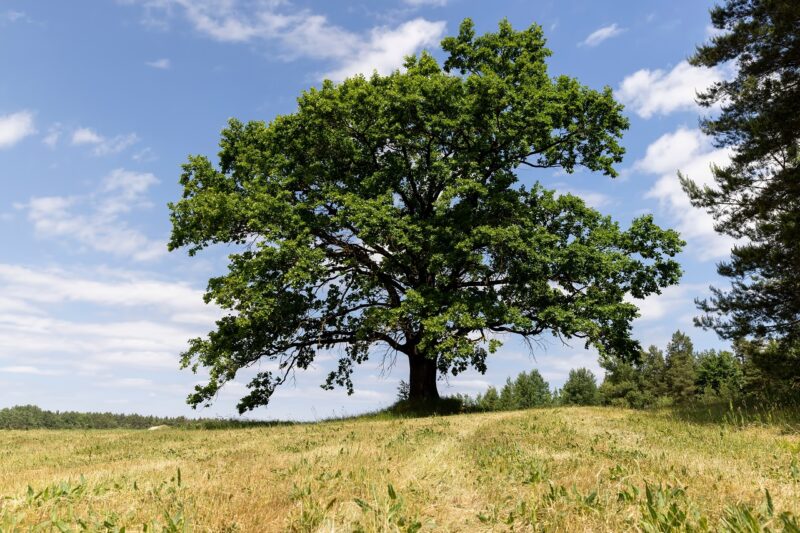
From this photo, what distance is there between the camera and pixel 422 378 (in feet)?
82.7

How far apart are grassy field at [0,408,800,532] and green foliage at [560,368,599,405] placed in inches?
3626

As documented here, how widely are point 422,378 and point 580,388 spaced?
83.6m

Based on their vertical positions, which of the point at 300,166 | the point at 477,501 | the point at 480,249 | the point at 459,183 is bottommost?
the point at 477,501

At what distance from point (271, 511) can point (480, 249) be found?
18345 mm

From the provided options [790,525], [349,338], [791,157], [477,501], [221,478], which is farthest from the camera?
[349,338]

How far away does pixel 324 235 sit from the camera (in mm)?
23812

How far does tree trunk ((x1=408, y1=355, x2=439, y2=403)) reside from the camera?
2500 cm

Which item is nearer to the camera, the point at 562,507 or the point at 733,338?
the point at 562,507

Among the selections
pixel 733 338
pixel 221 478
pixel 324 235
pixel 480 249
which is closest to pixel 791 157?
pixel 733 338

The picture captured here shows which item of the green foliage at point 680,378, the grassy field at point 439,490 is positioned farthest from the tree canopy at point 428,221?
the green foliage at point 680,378

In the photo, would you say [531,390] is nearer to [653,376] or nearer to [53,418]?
[653,376]

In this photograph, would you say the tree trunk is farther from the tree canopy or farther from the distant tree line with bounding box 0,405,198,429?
the distant tree line with bounding box 0,405,198,429

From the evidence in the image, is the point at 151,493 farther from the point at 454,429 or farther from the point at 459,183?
the point at 459,183

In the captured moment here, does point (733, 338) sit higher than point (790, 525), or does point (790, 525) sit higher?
point (733, 338)
